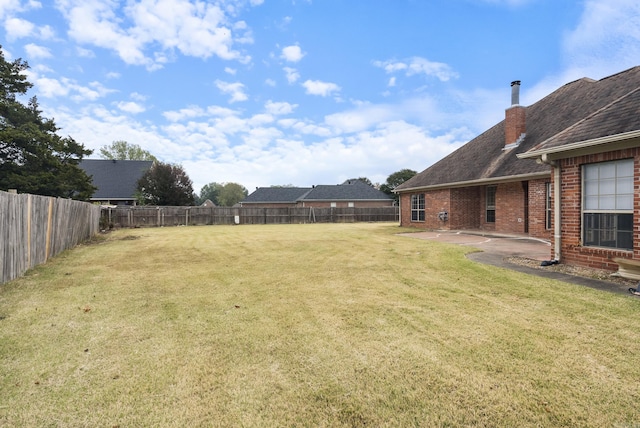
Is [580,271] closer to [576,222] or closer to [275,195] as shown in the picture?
[576,222]

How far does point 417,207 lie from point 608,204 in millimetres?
13770

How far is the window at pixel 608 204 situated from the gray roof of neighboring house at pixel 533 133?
198 inches

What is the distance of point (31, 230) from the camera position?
7.23m

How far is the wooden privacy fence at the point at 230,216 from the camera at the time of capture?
25.2 meters

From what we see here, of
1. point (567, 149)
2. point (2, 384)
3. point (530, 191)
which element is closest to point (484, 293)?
point (567, 149)

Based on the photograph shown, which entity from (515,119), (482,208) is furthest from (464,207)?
(515,119)

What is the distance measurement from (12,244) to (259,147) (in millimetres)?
25395

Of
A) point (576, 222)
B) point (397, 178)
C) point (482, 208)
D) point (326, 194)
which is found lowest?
point (576, 222)

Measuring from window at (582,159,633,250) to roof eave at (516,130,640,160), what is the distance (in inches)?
12.0

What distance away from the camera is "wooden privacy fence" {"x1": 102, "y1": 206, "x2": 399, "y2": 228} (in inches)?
992

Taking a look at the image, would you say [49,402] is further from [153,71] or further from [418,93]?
[418,93]

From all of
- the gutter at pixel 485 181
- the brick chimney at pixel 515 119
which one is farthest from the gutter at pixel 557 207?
the brick chimney at pixel 515 119

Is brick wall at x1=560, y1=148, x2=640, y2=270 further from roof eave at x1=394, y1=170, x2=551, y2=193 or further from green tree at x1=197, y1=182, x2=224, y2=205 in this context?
green tree at x1=197, y1=182, x2=224, y2=205

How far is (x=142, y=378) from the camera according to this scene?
8.68 feet
